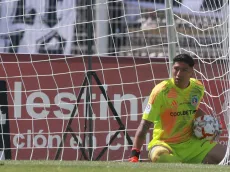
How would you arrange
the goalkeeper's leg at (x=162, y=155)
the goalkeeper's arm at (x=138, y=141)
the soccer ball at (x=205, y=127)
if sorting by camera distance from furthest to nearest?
the soccer ball at (x=205, y=127), the goalkeeper's leg at (x=162, y=155), the goalkeeper's arm at (x=138, y=141)

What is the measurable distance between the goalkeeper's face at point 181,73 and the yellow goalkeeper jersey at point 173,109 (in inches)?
4.2

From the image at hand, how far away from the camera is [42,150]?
10133 mm

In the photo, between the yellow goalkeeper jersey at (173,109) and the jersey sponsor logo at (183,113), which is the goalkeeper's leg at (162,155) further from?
the jersey sponsor logo at (183,113)

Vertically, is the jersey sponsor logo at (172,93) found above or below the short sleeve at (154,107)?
→ above

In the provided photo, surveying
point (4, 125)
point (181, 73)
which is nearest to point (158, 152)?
point (181, 73)

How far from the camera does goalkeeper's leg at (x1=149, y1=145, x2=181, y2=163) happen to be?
27.1 ft

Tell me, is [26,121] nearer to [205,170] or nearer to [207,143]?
[207,143]

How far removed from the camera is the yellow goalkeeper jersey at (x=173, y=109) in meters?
8.30

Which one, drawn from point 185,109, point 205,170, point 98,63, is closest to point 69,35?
point 98,63

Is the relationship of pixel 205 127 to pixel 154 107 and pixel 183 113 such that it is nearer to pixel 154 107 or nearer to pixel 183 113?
pixel 183 113

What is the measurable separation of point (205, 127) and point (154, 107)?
0.59 m

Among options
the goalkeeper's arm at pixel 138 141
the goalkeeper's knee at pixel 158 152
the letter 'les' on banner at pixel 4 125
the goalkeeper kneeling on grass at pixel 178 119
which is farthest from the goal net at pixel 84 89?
the goalkeeper's arm at pixel 138 141

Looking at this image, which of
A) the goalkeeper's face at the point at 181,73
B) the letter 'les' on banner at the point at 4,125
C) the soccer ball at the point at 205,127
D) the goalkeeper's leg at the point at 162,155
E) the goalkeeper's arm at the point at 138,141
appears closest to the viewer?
the goalkeeper's arm at the point at 138,141

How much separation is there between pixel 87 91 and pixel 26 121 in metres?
0.85
